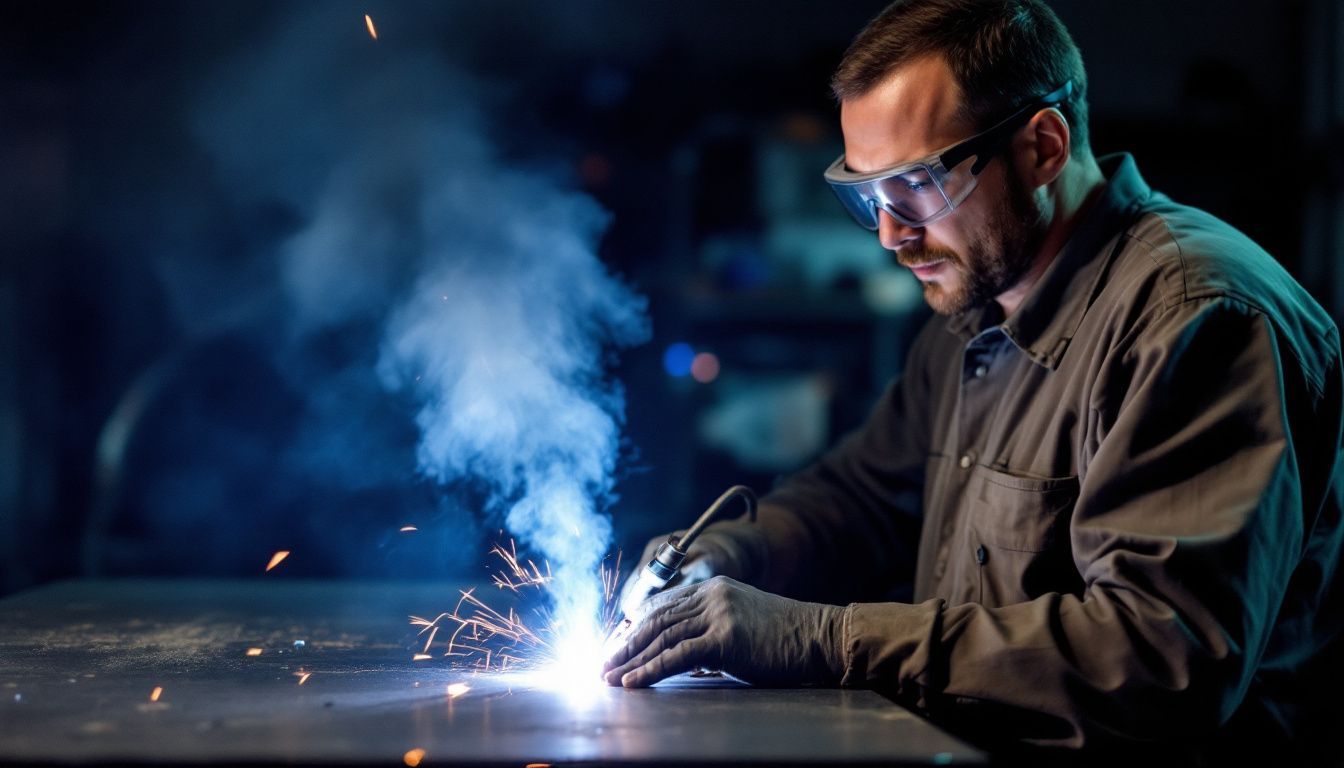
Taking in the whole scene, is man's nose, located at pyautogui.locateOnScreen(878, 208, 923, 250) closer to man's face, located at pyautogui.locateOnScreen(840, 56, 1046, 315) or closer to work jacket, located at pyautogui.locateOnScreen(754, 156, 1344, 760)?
man's face, located at pyautogui.locateOnScreen(840, 56, 1046, 315)

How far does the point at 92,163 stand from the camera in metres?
3.24

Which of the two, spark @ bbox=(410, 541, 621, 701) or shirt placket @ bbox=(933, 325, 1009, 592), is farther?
shirt placket @ bbox=(933, 325, 1009, 592)

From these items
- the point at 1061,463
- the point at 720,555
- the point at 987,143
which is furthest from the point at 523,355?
the point at 1061,463

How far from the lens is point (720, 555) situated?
2.08 metres

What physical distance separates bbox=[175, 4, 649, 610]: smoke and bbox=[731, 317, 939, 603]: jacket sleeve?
2.18 ft

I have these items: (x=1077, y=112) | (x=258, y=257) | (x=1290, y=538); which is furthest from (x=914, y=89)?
(x=258, y=257)

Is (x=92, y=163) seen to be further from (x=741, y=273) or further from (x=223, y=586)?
(x=741, y=273)

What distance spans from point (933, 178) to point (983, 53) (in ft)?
0.75

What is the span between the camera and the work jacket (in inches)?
56.1

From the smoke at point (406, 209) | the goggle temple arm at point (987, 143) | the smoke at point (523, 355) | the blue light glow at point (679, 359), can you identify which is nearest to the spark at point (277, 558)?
the smoke at point (406, 209)

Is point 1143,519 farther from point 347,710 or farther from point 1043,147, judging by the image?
point 347,710

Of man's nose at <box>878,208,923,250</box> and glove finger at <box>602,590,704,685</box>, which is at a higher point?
man's nose at <box>878,208,923,250</box>

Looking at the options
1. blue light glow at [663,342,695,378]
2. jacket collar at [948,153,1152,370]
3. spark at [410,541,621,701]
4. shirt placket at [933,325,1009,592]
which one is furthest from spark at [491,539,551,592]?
blue light glow at [663,342,695,378]

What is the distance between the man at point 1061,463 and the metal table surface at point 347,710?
0.17 m
